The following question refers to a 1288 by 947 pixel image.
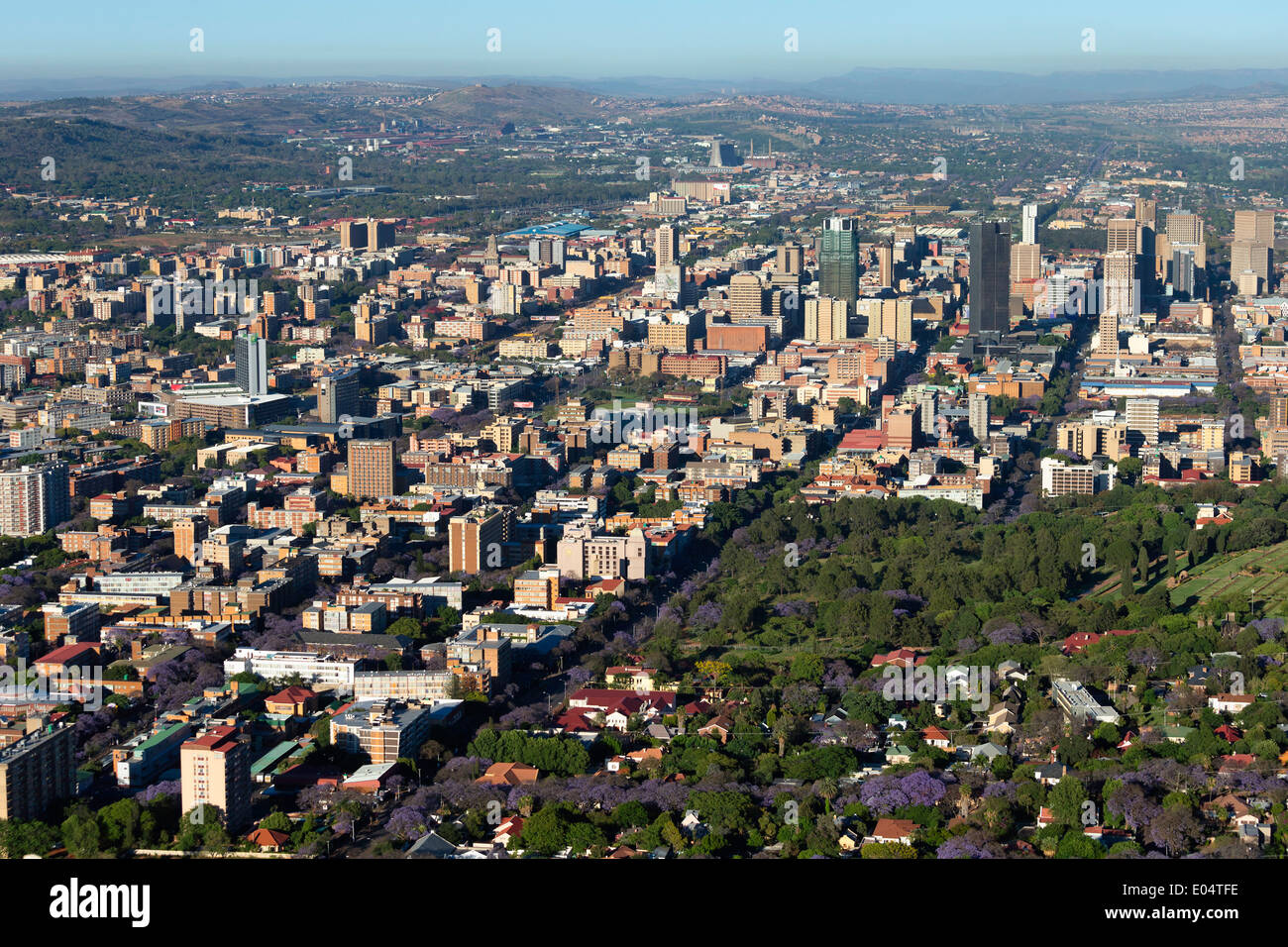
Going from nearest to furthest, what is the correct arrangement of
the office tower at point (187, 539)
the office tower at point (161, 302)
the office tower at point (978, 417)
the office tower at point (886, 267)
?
the office tower at point (187, 539), the office tower at point (978, 417), the office tower at point (161, 302), the office tower at point (886, 267)

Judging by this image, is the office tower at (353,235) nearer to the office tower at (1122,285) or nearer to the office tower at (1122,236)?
the office tower at (1122,236)

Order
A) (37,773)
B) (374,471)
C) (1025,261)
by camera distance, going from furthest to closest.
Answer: (1025,261) → (374,471) → (37,773)

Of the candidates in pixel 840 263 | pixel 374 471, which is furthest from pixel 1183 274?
pixel 374 471

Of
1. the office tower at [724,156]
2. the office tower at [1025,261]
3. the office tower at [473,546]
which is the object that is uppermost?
the office tower at [724,156]

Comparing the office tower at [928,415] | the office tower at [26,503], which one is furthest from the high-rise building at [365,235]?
the office tower at [26,503]

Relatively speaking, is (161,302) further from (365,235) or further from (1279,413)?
(1279,413)
